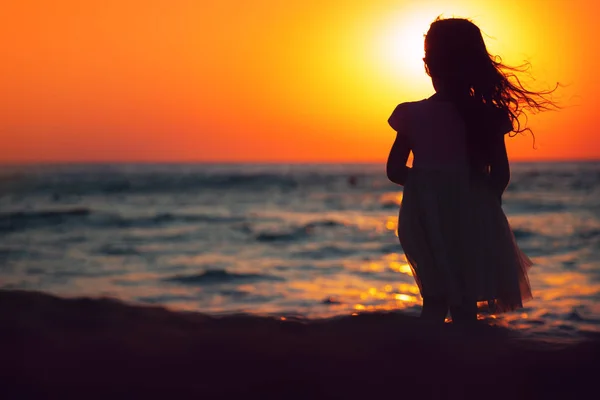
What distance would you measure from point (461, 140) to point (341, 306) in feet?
14.6

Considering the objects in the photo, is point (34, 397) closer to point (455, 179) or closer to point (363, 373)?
point (363, 373)

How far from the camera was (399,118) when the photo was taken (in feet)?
13.4

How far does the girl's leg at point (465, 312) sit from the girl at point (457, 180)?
0.02 meters

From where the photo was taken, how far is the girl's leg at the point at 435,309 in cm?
413

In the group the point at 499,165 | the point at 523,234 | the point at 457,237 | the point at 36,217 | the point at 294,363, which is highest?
the point at 499,165

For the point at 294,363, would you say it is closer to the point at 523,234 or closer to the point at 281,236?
the point at 281,236

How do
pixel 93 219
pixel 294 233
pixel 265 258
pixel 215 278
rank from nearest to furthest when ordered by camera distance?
1. pixel 215 278
2. pixel 265 258
3. pixel 294 233
4. pixel 93 219

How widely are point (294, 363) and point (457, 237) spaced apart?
3.60ft

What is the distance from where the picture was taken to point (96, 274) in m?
10.7

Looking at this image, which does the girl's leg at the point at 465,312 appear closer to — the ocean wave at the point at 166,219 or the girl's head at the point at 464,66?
the girl's head at the point at 464,66

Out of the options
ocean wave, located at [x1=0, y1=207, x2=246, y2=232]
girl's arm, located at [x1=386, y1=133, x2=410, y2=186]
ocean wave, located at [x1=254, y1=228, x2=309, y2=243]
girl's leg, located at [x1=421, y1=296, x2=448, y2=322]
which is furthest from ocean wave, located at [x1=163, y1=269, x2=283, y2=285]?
ocean wave, located at [x1=0, y1=207, x2=246, y2=232]

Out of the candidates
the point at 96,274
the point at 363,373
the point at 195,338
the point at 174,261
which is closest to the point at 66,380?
the point at 195,338

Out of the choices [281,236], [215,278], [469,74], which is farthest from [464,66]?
[281,236]

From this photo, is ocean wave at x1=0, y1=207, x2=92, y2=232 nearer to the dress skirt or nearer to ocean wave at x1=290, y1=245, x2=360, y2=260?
ocean wave at x1=290, y1=245, x2=360, y2=260
